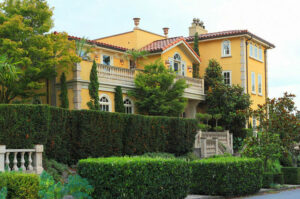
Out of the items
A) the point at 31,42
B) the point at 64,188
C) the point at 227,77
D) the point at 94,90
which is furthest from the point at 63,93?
the point at 227,77

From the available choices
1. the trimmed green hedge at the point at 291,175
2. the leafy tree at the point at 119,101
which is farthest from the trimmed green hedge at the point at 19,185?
the trimmed green hedge at the point at 291,175

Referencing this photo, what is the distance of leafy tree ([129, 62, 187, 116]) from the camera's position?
93.7ft

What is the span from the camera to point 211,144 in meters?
28.8

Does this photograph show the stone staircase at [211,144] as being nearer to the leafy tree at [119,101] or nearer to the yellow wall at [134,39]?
the leafy tree at [119,101]

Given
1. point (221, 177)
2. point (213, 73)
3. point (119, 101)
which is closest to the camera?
point (221, 177)

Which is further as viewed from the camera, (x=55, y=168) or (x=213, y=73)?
(x=213, y=73)

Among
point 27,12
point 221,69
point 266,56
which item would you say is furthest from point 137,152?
point 266,56

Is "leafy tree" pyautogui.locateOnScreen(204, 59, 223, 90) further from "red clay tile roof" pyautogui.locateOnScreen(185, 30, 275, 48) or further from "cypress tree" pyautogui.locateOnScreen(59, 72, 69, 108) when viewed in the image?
"cypress tree" pyautogui.locateOnScreen(59, 72, 69, 108)

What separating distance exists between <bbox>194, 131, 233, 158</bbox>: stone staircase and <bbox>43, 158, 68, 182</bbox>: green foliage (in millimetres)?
11740

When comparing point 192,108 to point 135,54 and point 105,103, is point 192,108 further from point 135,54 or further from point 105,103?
point 105,103

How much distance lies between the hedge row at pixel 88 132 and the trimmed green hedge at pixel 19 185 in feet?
16.4

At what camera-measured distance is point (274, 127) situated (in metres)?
22.8

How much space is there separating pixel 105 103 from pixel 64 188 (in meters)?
15.1

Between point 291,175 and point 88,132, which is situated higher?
point 88,132
